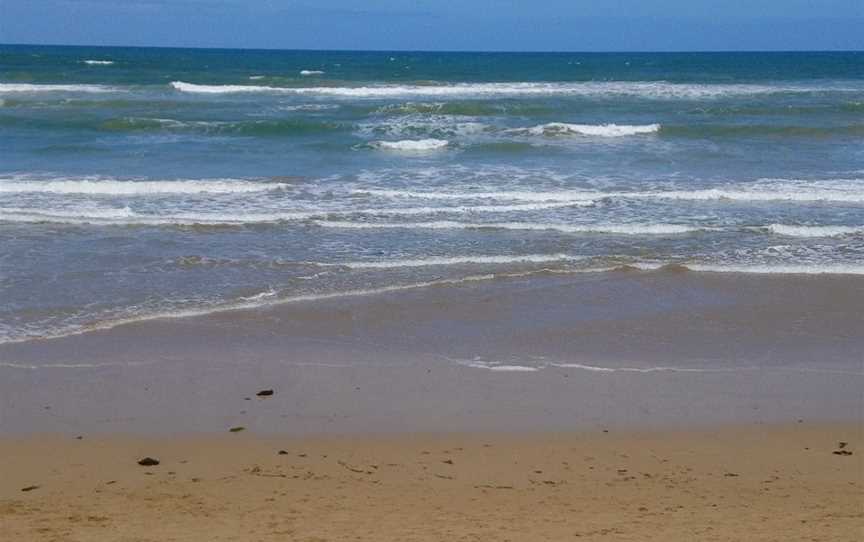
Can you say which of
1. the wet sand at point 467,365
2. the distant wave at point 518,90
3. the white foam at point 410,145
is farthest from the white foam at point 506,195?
the distant wave at point 518,90

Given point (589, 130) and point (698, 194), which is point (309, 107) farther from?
point (698, 194)

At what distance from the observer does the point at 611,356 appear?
8.35 metres

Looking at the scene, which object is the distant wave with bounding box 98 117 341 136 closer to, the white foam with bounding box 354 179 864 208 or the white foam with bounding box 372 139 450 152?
the white foam with bounding box 372 139 450 152

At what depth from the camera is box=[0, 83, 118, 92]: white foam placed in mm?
37875

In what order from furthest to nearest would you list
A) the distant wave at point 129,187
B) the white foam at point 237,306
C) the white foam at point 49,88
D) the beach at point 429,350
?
the white foam at point 49,88
the distant wave at point 129,187
the white foam at point 237,306
the beach at point 429,350

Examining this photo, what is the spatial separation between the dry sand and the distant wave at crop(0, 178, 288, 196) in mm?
10567

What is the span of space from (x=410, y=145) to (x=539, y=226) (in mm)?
9548

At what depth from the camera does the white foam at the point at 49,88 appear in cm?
3788

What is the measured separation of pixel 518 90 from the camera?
4228 centimetres

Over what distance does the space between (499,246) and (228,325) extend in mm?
4678

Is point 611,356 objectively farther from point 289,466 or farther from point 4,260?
point 4,260

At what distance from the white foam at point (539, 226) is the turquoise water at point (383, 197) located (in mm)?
58

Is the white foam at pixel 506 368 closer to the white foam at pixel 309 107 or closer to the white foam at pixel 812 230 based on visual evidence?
the white foam at pixel 812 230

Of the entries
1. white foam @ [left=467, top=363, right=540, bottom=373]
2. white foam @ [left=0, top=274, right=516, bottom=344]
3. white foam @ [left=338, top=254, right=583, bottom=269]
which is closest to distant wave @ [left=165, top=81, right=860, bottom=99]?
white foam @ [left=338, top=254, right=583, bottom=269]
